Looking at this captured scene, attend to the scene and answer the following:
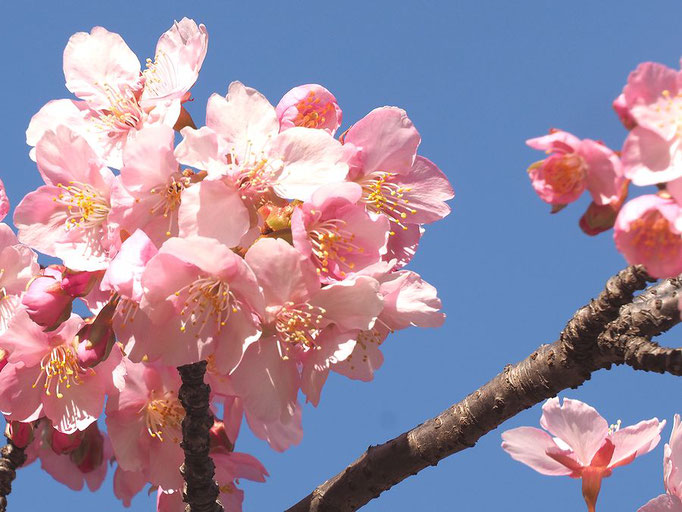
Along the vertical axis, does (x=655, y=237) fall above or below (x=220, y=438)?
below

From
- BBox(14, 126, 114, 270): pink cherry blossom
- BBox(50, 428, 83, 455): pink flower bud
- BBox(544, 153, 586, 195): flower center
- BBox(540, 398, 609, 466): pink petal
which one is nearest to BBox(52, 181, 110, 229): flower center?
BBox(14, 126, 114, 270): pink cherry blossom

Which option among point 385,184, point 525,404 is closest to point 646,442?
point 525,404

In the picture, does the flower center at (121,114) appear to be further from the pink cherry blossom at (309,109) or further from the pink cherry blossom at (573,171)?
the pink cherry blossom at (573,171)

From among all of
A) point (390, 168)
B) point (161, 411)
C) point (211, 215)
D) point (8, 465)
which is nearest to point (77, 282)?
point (211, 215)

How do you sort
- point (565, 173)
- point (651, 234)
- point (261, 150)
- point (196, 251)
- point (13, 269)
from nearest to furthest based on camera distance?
point (651, 234) < point (565, 173) < point (196, 251) < point (261, 150) < point (13, 269)

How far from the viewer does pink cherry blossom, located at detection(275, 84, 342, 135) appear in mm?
2760

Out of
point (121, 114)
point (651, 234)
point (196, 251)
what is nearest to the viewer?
point (651, 234)

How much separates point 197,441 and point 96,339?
0.42 m

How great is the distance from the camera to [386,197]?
2799 millimetres

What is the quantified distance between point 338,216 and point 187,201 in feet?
1.31

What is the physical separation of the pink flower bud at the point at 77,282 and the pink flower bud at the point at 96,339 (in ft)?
0.27

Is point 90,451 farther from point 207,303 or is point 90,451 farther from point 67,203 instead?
point 207,303

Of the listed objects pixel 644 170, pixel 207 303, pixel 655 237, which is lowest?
pixel 655 237

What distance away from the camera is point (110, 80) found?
3057 millimetres
